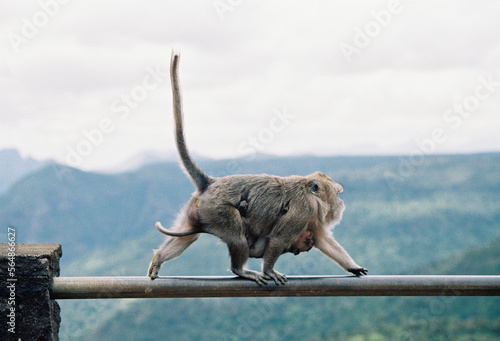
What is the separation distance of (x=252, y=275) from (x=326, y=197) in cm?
83

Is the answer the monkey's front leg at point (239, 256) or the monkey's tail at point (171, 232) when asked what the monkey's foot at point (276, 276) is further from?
the monkey's tail at point (171, 232)

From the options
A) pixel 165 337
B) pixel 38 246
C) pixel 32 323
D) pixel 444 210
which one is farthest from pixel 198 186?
pixel 444 210

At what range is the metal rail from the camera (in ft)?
9.25

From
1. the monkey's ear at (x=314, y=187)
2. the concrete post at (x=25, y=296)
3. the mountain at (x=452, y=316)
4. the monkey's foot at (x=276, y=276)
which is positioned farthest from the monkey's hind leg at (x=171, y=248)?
the mountain at (x=452, y=316)

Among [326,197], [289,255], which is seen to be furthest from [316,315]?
[326,197]

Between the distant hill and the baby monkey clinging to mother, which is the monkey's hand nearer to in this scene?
the baby monkey clinging to mother

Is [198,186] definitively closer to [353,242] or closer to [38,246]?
[38,246]

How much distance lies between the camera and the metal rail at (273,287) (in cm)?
282

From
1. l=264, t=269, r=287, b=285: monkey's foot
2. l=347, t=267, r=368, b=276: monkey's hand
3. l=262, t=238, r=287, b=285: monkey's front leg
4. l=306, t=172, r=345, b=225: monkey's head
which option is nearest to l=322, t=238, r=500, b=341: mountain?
l=306, t=172, r=345, b=225: monkey's head

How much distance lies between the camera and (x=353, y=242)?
20078mm

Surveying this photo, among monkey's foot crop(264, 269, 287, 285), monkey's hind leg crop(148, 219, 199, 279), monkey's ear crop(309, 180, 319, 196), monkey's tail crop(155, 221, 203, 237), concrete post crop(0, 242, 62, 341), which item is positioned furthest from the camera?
monkey's ear crop(309, 180, 319, 196)

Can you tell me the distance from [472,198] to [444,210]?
1.19 metres

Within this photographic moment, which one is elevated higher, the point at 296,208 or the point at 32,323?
the point at 296,208

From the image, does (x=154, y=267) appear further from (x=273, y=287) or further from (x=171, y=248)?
(x=273, y=287)
